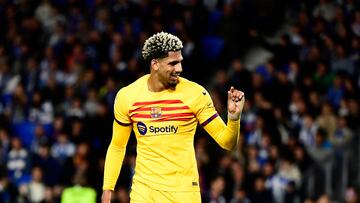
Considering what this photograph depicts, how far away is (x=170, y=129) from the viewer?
25.1ft

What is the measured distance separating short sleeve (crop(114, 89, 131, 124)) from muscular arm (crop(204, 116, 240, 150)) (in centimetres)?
66

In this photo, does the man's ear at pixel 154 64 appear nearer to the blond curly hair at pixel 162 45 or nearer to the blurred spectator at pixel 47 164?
the blond curly hair at pixel 162 45

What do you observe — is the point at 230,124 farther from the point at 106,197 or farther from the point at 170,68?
the point at 106,197

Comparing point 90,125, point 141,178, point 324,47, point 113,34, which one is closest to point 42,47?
point 113,34

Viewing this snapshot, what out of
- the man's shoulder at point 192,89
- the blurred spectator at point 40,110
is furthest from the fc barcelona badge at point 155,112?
the blurred spectator at point 40,110

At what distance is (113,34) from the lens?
18.7 metres

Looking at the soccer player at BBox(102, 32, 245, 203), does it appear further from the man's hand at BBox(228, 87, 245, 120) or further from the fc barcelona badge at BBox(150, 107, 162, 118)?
the man's hand at BBox(228, 87, 245, 120)

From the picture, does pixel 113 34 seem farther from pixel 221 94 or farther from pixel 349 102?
pixel 349 102

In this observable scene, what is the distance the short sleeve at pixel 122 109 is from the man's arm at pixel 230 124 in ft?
2.09

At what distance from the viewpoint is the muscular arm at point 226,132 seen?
7348mm

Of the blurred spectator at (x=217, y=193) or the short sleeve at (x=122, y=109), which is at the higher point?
the short sleeve at (x=122, y=109)

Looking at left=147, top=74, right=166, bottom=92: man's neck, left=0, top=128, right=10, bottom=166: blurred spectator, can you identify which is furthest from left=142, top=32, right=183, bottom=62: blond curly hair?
left=0, top=128, right=10, bottom=166: blurred spectator

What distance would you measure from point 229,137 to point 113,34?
454 inches

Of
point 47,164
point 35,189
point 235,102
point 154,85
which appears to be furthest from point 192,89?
point 47,164
